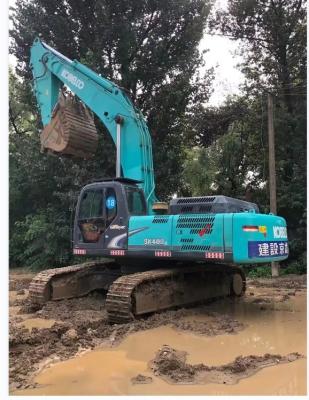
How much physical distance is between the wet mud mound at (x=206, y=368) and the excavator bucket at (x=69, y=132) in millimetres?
5064

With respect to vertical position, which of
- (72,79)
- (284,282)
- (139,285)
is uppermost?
(72,79)

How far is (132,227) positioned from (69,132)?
2378 mm

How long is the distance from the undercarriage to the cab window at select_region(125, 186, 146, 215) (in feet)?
3.89

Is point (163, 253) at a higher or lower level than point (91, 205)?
lower

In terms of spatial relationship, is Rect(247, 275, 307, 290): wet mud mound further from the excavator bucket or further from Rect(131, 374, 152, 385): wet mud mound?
Rect(131, 374, 152, 385): wet mud mound

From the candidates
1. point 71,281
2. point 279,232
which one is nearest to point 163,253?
point 279,232

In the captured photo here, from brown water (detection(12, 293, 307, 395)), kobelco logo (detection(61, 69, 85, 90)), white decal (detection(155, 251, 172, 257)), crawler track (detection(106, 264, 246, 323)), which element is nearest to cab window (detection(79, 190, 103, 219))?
white decal (detection(155, 251, 172, 257))

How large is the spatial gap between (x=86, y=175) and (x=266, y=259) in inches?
371

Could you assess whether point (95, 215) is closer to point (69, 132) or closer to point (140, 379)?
point (69, 132)

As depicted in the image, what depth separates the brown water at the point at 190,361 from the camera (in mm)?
4402

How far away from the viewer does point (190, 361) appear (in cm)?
538

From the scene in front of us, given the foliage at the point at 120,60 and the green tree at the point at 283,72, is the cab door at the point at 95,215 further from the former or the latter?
the green tree at the point at 283,72

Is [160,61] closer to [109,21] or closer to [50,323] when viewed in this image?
[109,21]

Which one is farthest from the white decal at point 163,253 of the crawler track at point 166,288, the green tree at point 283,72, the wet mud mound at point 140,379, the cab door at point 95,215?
the green tree at point 283,72
